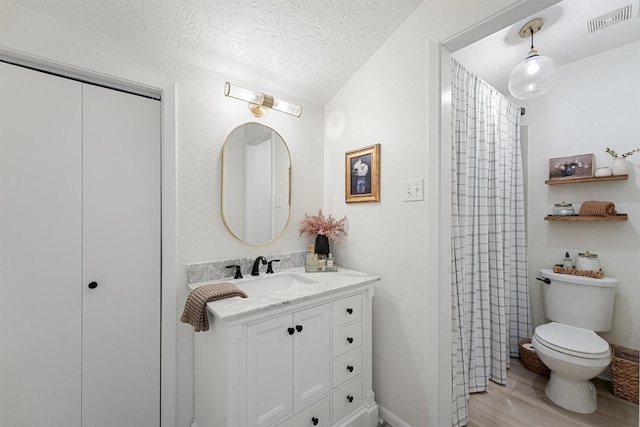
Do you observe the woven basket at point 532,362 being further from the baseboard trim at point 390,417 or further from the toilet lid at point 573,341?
the baseboard trim at point 390,417

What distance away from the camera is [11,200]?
1059mm

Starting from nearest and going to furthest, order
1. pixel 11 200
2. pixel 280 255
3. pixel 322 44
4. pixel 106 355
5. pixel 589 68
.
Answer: pixel 11 200
pixel 106 355
pixel 322 44
pixel 280 255
pixel 589 68

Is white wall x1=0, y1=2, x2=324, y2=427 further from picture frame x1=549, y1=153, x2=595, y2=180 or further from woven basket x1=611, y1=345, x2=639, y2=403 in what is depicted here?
woven basket x1=611, y1=345, x2=639, y2=403

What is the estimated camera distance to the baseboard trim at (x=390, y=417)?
4.94 feet

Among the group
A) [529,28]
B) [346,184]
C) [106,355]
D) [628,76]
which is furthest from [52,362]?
[628,76]

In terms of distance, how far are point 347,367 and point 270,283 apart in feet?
2.19

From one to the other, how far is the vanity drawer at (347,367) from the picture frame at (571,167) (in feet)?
7.30

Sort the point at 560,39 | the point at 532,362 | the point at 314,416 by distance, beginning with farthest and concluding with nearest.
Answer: the point at 532,362 < the point at 560,39 < the point at 314,416

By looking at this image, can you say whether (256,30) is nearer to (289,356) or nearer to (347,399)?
(289,356)

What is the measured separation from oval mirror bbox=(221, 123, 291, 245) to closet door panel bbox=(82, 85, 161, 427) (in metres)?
0.39

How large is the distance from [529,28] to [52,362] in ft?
10.5

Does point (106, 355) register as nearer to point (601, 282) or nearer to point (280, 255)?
point (280, 255)

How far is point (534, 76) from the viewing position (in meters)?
1.54

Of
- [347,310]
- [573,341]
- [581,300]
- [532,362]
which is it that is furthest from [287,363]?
[581,300]
